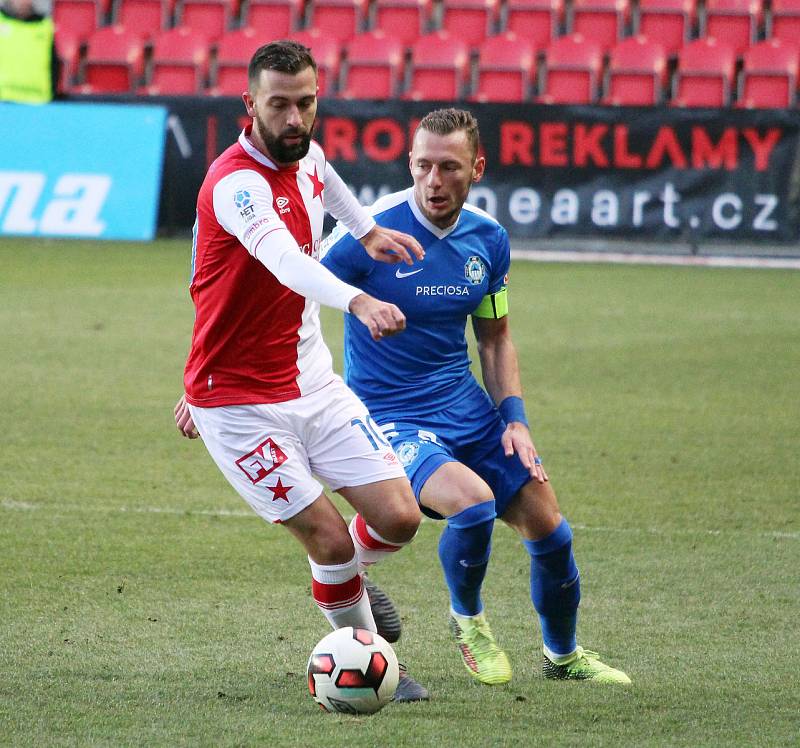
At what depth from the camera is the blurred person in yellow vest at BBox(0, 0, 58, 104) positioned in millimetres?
16188

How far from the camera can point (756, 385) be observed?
29.7 feet

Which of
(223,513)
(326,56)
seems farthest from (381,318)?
(326,56)

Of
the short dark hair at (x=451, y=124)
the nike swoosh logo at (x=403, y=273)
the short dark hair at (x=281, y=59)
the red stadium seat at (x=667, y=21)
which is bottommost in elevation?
the nike swoosh logo at (x=403, y=273)

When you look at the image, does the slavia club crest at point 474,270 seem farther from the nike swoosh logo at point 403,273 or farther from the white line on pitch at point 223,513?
the white line on pitch at point 223,513

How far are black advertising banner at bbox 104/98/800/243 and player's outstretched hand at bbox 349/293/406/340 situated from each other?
1146 cm

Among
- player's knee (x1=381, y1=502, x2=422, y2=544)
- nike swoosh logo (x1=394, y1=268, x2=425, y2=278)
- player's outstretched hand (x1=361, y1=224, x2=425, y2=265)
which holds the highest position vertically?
player's outstretched hand (x1=361, y1=224, x2=425, y2=265)

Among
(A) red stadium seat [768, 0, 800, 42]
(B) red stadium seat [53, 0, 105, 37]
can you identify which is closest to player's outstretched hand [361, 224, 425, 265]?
(A) red stadium seat [768, 0, 800, 42]

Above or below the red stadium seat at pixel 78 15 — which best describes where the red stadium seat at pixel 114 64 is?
below

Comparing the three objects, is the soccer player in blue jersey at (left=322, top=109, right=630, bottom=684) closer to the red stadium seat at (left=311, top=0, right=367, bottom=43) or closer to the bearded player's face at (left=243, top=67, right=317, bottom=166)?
the bearded player's face at (left=243, top=67, right=317, bottom=166)

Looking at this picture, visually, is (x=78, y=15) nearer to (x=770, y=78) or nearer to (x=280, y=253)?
(x=770, y=78)

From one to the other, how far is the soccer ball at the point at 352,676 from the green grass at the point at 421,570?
58mm

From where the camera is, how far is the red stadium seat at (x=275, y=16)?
18141mm

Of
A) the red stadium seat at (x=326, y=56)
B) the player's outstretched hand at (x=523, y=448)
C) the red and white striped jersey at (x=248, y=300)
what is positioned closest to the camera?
the red and white striped jersey at (x=248, y=300)

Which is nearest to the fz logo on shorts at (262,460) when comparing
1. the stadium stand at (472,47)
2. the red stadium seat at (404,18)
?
the stadium stand at (472,47)
